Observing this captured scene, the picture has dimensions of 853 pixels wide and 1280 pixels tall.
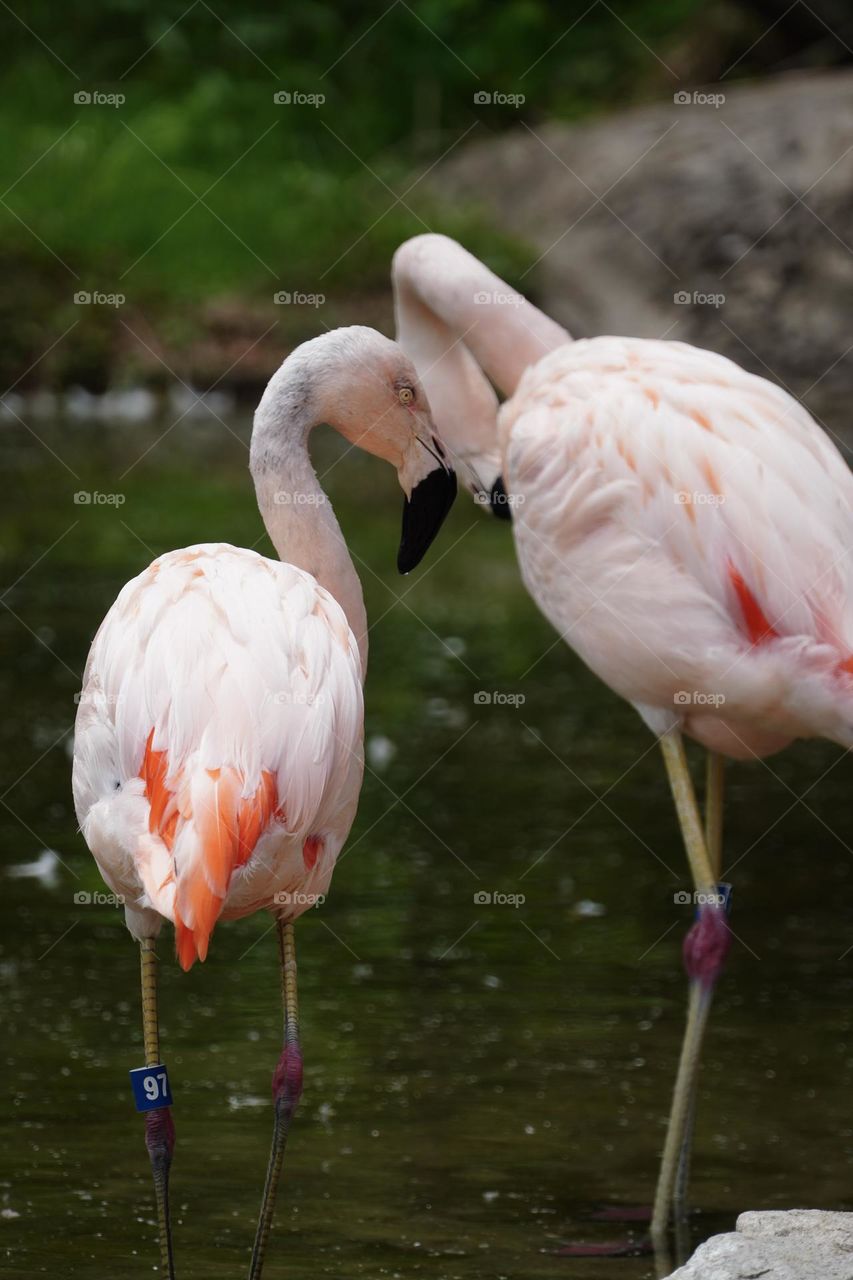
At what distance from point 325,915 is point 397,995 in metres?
0.60

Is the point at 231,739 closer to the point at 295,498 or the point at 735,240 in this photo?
the point at 295,498

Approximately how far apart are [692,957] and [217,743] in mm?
1352

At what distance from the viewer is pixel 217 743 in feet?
9.78

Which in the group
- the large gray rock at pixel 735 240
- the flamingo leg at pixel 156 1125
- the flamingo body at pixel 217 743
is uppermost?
the large gray rock at pixel 735 240

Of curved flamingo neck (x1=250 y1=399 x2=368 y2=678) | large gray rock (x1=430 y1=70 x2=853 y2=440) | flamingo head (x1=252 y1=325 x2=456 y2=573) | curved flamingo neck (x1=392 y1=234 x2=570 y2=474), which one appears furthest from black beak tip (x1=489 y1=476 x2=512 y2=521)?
large gray rock (x1=430 y1=70 x2=853 y2=440)

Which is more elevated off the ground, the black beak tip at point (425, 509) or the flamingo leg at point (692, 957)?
the black beak tip at point (425, 509)

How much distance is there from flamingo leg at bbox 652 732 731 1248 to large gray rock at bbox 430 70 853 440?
30.1 ft

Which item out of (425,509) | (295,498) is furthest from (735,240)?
(295,498)

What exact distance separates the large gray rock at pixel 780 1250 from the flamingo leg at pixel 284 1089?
67 cm

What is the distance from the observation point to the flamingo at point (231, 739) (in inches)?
115

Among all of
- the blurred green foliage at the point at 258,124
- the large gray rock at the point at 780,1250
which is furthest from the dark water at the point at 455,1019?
the blurred green foliage at the point at 258,124

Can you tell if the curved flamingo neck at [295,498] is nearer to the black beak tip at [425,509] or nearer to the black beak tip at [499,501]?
the black beak tip at [425,509]

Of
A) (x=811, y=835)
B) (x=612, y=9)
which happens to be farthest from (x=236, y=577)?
(x=612, y=9)

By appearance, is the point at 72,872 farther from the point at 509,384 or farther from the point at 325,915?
the point at 509,384
